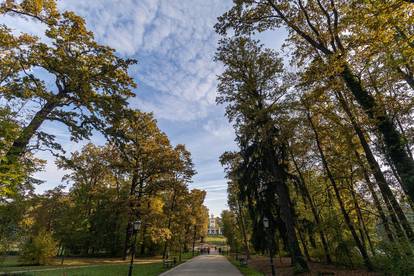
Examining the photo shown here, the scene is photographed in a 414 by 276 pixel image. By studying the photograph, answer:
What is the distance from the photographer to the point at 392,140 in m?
6.60

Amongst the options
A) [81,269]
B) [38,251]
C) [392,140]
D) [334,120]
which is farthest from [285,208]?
[38,251]

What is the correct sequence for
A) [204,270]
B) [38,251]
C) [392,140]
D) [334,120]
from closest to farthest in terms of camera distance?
1. [392,140]
2. [334,120]
3. [204,270]
4. [38,251]

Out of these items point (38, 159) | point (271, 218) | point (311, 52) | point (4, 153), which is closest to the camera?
point (4, 153)

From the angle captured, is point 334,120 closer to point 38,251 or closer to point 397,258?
point 397,258

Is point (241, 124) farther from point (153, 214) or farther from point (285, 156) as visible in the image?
point (153, 214)

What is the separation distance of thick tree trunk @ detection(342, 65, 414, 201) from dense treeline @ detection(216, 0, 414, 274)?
0.08 ft

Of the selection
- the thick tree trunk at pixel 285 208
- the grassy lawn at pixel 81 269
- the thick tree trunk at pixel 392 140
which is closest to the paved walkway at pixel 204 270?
the grassy lawn at pixel 81 269

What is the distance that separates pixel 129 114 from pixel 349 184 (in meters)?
12.9

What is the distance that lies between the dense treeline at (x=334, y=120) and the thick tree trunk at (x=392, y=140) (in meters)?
0.03

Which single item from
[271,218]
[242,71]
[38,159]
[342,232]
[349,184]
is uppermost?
[242,71]

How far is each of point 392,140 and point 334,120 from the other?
6.19m

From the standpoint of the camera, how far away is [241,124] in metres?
15.4

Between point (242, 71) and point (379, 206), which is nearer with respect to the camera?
point (379, 206)

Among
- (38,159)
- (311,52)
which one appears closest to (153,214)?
(38,159)
